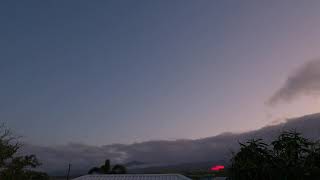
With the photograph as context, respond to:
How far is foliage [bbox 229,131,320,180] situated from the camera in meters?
25.7

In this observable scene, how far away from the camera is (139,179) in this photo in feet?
132

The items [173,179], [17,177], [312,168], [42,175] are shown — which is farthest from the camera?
[42,175]

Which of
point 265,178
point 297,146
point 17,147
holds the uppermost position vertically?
point 17,147

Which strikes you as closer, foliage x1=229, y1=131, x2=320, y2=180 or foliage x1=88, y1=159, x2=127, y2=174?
foliage x1=229, y1=131, x2=320, y2=180

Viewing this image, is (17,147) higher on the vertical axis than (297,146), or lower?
higher

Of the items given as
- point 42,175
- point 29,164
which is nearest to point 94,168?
point 42,175

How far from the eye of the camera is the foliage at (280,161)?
84.4 ft

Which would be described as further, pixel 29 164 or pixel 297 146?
pixel 29 164

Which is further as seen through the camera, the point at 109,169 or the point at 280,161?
the point at 109,169

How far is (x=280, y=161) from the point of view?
26.5 meters

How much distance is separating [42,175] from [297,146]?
5670 centimetres

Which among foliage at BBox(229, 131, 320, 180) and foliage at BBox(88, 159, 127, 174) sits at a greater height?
foliage at BBox(88, 159, 127, 174)

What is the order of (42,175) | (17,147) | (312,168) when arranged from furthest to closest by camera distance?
(42,175) → (17,147) → (312,168)

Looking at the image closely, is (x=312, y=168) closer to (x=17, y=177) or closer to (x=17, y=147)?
(x=17, y=147)
